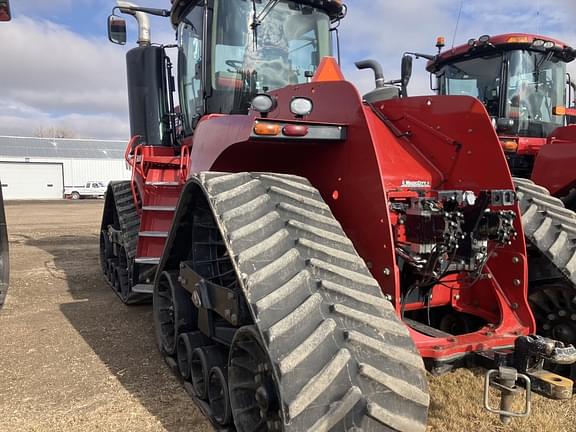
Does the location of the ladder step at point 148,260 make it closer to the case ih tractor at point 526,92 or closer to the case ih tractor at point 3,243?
the case ih tractor at point 3,243

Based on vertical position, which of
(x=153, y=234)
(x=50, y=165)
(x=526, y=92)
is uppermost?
(x=526, y=92)

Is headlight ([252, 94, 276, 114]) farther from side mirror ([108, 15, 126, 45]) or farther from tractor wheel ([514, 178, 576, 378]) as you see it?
side mirror ([108, 15, 126, 45])

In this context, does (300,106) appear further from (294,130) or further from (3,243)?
(3,243)

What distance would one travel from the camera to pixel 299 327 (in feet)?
6.86

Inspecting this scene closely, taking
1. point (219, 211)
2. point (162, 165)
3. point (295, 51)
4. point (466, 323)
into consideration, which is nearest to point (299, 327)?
point (219, 211)

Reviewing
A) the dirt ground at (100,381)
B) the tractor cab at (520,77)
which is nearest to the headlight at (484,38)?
the tractor cab at (520,77)

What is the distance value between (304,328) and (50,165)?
173ft

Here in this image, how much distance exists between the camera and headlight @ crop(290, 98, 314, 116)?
9.10ft

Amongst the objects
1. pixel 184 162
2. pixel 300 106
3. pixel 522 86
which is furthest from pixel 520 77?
pixel 300 106

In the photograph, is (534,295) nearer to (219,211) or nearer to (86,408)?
(219,211)

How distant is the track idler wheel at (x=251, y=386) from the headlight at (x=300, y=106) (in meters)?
1.17

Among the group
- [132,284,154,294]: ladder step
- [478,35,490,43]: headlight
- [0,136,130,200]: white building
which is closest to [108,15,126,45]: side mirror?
[132,284,154,294]: ladder step

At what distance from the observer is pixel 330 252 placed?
93.0 inches

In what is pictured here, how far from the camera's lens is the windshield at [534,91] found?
23.5 ft
